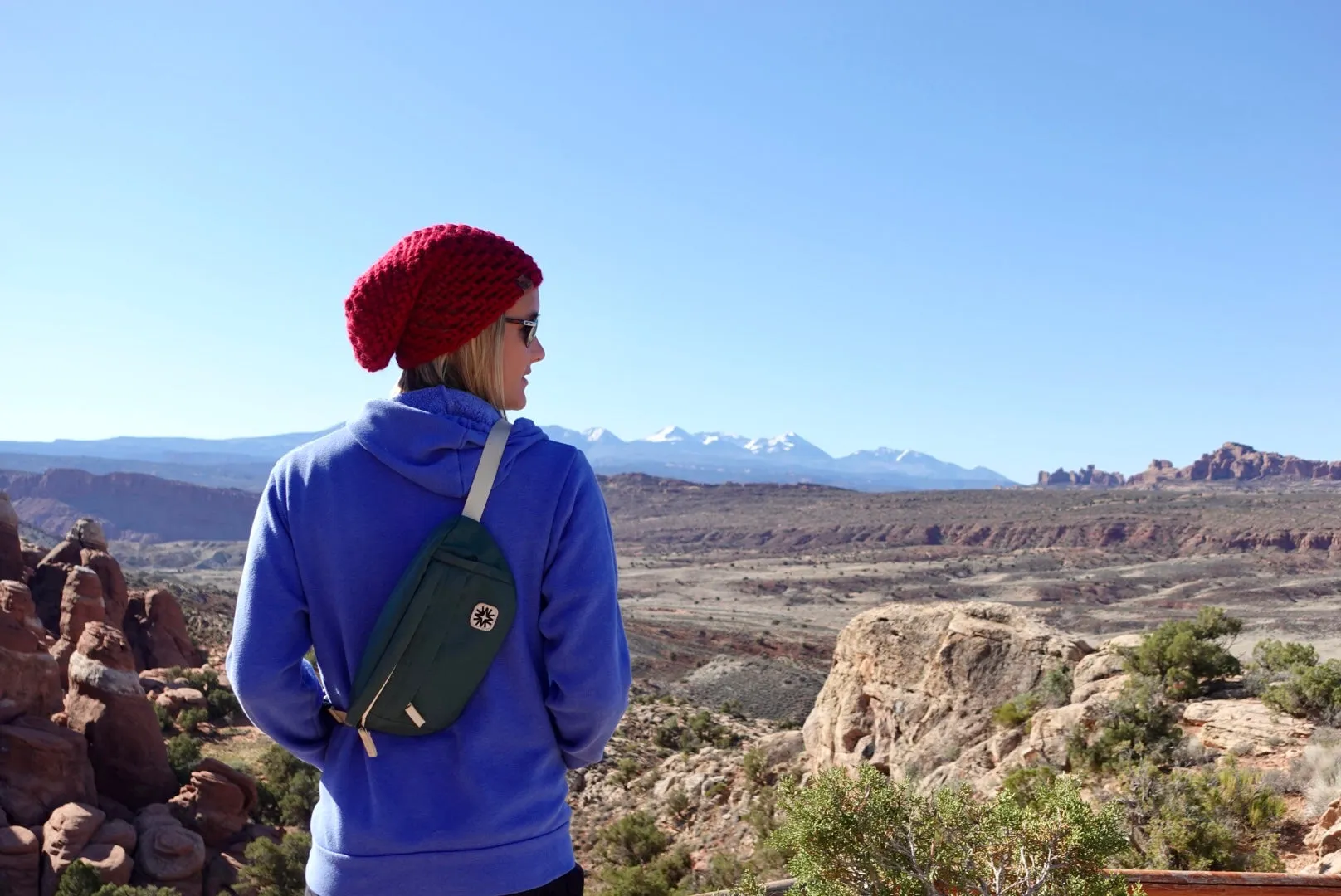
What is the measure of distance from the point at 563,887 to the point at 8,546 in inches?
911

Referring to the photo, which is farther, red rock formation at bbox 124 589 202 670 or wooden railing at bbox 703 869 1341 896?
red rock formation at bbox 124 589 202 670

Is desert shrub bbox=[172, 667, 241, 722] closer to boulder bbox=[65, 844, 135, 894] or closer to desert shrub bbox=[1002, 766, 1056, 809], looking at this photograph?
boulder bbox=[65, 844, 135, 894]

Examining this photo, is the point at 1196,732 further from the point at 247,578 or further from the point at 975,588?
the point at 975,588

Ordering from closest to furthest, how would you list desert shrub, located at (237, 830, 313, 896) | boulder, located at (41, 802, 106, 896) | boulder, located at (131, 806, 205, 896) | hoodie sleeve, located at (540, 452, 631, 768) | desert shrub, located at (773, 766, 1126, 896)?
hoodie sleeve, located at (540, 452, 631, 768) → desert shrub, located at (773, 766, 1126, 896) → boulder, located at (41, 802, 106, 896) → boulder, located at (131, 806, 205, 896) → desert shrub, located at (237, 830, 313, 896)

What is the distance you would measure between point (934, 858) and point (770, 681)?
27.2 m

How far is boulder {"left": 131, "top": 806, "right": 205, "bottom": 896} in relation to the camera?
446 inches

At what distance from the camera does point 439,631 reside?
4.86 feet

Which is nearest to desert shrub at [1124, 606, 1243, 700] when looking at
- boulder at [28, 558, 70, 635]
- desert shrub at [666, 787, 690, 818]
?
desert shrub at [666, 787, 690, 818]

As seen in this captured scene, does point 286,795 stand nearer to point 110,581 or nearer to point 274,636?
point 110,581

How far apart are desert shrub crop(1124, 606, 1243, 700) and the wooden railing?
173 inches

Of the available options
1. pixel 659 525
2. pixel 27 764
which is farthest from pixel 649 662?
pixel 659 525

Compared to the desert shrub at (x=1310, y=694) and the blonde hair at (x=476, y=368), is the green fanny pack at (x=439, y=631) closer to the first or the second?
the blonde hair at (x=476, y=368)

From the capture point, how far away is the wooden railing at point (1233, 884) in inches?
183

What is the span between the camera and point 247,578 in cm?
163
